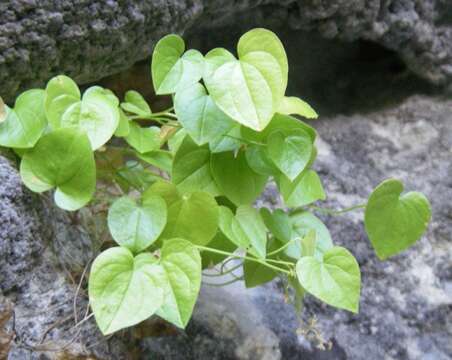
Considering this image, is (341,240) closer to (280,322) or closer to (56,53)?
(280,322)

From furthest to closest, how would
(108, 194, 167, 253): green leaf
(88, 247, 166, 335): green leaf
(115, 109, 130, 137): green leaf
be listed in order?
(115, 109, 130, 137): green leaf → (108, 194, 167, 253): green leaf → (88, 247, 166, 335): green leaf

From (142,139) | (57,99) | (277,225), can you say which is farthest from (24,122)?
(277,225)

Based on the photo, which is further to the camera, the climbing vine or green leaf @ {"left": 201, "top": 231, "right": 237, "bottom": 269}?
green leaf @ {"left": 201, "top": 231, "right": 237, "bottom": 269}

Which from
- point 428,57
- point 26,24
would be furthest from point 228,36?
point 26,24

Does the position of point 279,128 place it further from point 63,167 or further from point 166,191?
point 63,167

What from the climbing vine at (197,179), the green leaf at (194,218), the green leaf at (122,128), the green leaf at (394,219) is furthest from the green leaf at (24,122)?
the green leaf at (394,219)

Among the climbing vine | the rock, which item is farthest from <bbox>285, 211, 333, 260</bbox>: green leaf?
the rock

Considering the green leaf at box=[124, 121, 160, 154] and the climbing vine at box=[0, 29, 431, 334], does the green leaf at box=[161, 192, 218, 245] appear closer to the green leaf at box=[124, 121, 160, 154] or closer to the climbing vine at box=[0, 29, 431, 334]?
the climbing vine at box=[0, 29, 431, 334]

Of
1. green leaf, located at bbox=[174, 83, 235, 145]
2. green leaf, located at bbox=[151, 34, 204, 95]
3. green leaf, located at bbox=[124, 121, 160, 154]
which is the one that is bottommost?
green leaf, located at bbox=[124, 121, 160, 154]
